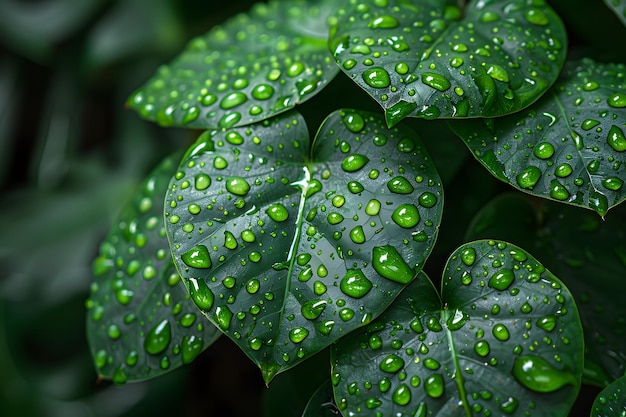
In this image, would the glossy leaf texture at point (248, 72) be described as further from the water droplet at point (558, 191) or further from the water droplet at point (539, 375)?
the water droplet at point (539, 375)

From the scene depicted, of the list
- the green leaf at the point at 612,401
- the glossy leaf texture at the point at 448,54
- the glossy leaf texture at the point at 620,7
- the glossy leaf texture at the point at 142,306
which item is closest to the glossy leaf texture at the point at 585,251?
the green leaf at the point at 612,401

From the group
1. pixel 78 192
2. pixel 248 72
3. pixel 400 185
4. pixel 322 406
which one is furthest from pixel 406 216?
pixel 78 192

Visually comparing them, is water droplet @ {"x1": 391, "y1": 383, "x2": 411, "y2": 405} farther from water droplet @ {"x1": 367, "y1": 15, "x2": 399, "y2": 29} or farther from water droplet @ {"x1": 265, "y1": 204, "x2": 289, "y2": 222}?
water droplet @ {"x1": 367, "y1": 15, "x2": 399, "y2": 29}

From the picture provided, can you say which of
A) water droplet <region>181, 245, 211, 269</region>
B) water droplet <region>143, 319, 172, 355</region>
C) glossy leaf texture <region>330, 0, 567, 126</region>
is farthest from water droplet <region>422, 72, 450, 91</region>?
water droplet <region>143, 319, 172, 355</region>

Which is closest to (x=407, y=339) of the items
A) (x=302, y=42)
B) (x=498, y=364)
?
(x=498, y=364)

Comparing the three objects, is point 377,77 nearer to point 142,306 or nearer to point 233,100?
point 233,100

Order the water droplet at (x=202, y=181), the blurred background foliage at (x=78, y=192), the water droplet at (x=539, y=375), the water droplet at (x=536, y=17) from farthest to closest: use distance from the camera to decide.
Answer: the blurred background foliage at (x=78, y=192) < the water droplet at (x=536, y=17) < the water droplet at (x=202, y=181) < the water droplet at (x=539, y=375)

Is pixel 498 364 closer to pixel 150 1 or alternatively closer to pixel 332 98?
pixel 332 98
